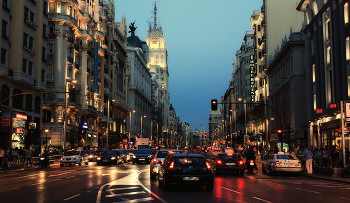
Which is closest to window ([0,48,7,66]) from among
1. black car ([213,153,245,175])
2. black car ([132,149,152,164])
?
black car ([132,149,152,164])

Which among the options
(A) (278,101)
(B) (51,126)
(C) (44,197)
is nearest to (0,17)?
(B) (51,126)

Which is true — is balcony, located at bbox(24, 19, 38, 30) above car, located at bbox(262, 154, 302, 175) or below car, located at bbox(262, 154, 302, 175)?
above

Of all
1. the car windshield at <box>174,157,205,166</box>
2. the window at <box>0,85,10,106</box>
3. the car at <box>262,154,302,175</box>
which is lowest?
the car at <box>262,154,302,175</box>

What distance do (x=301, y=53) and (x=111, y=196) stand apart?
44.1 meters

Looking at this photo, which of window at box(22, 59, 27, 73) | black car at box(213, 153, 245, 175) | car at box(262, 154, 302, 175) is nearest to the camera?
car at box(262, 154, 302, 175)

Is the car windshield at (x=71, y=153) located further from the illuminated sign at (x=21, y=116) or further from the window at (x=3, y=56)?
the window at (x=3, y=56)

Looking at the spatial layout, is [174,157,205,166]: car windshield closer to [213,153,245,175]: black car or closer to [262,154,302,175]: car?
[213,153,245,175]: black car

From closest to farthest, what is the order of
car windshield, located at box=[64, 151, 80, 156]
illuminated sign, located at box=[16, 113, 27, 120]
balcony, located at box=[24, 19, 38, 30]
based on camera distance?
car windshield, located at box=[64, 151, 80, 156] → illuminated sign, located at box=[16, 113, 27, 120] → balcony, located at box=[24, 19, 38, 30]

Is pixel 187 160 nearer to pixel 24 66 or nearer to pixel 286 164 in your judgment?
pixel 286 164

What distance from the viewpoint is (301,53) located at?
173 ft

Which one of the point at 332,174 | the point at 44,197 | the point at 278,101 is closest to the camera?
the point at 44,197

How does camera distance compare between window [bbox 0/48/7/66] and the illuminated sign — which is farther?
the illuminated sign

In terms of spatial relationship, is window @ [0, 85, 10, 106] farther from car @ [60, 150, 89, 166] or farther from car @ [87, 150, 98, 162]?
car @ [87, 150, 98, 162]

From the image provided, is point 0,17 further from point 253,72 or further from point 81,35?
point 253,72
